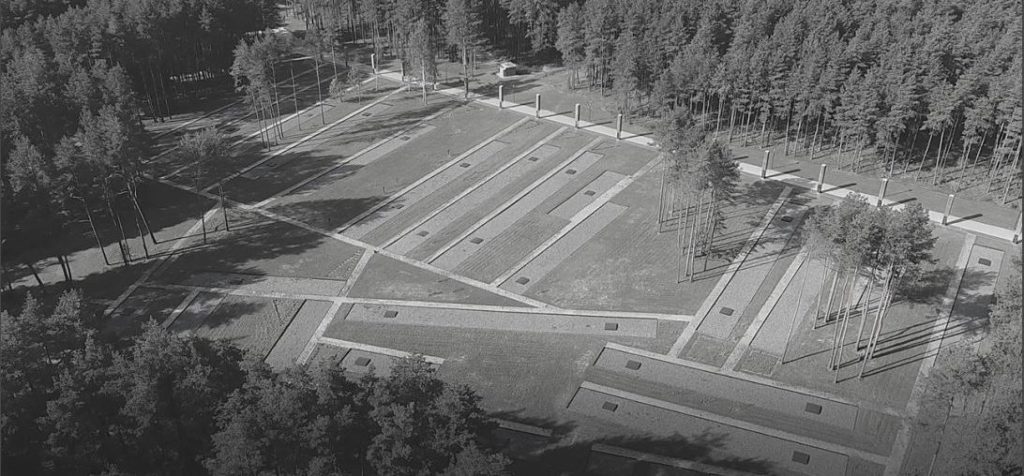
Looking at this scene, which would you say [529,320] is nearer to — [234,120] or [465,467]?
[465,467]

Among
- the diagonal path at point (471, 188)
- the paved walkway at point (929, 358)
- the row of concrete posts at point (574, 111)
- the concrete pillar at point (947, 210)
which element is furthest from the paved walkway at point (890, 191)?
the diagonal path at point (471, 188)

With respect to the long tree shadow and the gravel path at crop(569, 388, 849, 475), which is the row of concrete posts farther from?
the long tree shadow

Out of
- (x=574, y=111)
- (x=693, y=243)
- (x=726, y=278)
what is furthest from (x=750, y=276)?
(x=574, y=111)

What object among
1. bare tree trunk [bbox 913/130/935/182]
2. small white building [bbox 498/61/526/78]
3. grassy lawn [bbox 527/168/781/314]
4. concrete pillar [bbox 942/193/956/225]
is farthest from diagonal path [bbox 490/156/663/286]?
small white building [bbox 498/61/526/78]

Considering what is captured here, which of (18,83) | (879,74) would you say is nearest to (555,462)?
(879,74)

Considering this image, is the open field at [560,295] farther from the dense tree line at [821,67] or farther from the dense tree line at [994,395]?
the dense tree line at [821,67]

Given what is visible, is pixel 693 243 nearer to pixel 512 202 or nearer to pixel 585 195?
pixel 585 195
